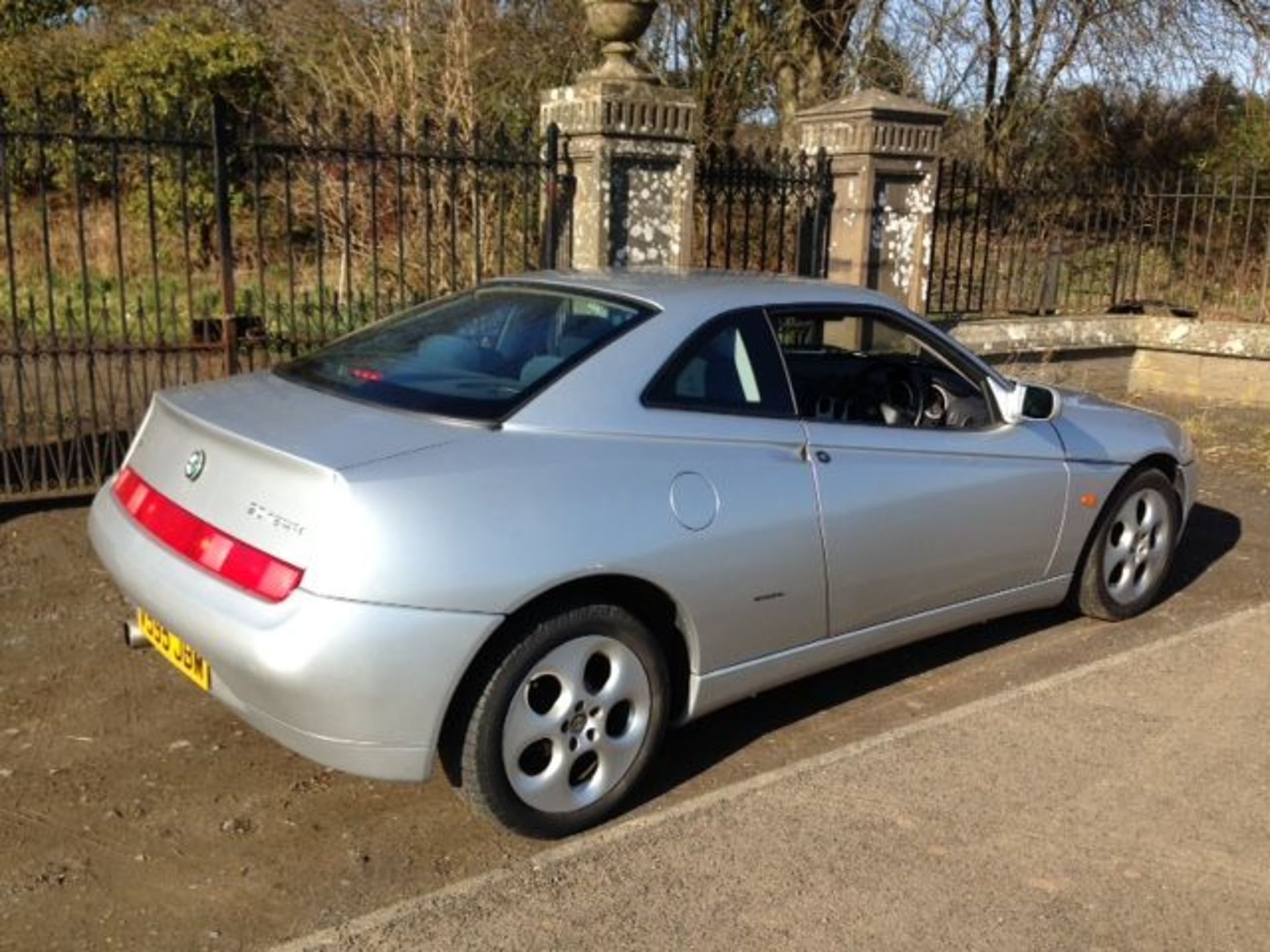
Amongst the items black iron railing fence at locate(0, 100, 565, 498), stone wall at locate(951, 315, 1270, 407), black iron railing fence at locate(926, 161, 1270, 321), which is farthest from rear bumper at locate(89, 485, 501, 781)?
stone wall at locate(951, 315, 1270, 407)

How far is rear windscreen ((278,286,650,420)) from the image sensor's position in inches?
133

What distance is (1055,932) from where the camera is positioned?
2.91 m

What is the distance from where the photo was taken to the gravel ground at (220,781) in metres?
2.96

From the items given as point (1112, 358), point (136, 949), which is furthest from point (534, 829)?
point (1112, 358)

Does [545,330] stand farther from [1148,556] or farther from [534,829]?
[1148,556]

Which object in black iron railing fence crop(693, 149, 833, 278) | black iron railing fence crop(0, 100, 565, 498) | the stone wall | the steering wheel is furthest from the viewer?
the stone wall

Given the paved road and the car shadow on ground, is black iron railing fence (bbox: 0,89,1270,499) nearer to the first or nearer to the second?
the car shadow on ground

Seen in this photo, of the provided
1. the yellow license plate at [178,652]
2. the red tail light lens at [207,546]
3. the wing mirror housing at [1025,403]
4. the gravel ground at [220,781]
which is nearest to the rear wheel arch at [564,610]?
the gravel ground at [220,781]

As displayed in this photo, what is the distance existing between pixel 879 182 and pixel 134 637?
6522 millimetres

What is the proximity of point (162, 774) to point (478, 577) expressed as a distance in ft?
4.58

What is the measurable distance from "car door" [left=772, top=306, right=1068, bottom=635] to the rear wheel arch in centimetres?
59

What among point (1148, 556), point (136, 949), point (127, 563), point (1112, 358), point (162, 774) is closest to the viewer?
point (136, 949)

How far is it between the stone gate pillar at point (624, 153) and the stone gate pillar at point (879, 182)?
1566mm

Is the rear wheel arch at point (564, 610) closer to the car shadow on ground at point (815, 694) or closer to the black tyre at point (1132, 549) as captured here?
the car shadow on ground at point (815, 694)
